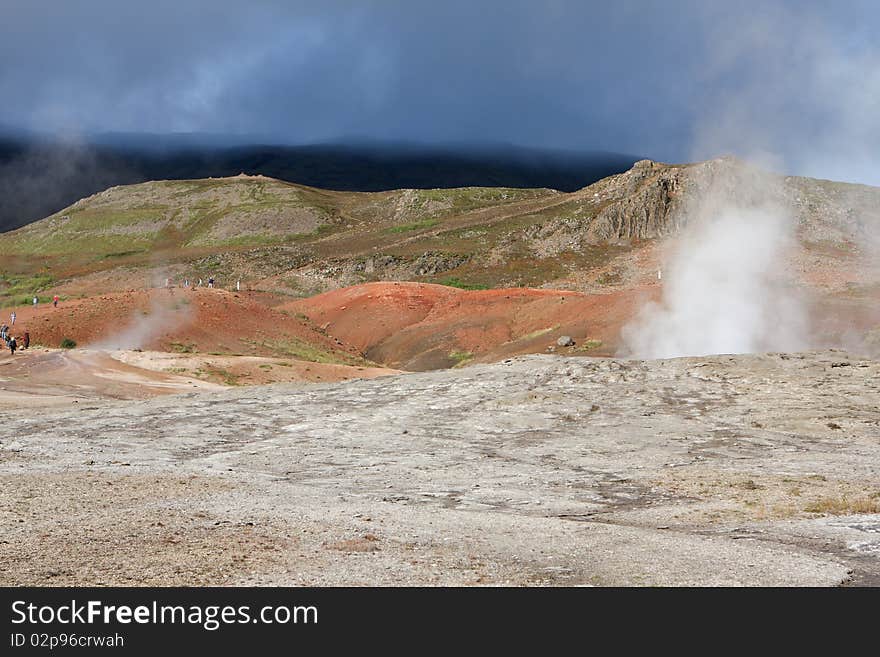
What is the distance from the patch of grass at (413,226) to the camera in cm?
11091

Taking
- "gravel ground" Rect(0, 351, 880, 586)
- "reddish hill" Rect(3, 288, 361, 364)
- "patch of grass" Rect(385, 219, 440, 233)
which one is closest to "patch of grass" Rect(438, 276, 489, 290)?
"reddish hill" Rect(3, 288, 361, 364)

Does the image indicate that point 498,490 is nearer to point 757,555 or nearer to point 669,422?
point 757,555

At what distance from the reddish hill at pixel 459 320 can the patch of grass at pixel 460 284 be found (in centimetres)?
1055

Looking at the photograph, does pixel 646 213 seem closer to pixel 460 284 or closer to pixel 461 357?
pixel 460 284

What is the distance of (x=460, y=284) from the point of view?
79.9 metres

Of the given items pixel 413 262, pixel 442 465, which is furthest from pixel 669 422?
pixel 413 262

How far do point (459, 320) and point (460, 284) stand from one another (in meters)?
24.8

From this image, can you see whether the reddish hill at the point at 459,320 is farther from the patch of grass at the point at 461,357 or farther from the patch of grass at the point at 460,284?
the patch of grass at the point at 460,284

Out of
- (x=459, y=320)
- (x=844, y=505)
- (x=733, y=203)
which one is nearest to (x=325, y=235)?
(x=733, y=203)

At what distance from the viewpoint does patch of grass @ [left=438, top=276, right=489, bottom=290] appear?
77750mm

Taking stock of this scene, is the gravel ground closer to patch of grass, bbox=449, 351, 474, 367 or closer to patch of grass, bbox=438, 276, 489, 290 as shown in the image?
patch of grass, bbox=449, 351, 474, 367

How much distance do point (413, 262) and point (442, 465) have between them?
7137cm

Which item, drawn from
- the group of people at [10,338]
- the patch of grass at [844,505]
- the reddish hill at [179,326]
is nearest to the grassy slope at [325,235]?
the reddish hill at [179,326]

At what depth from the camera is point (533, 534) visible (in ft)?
35.6
